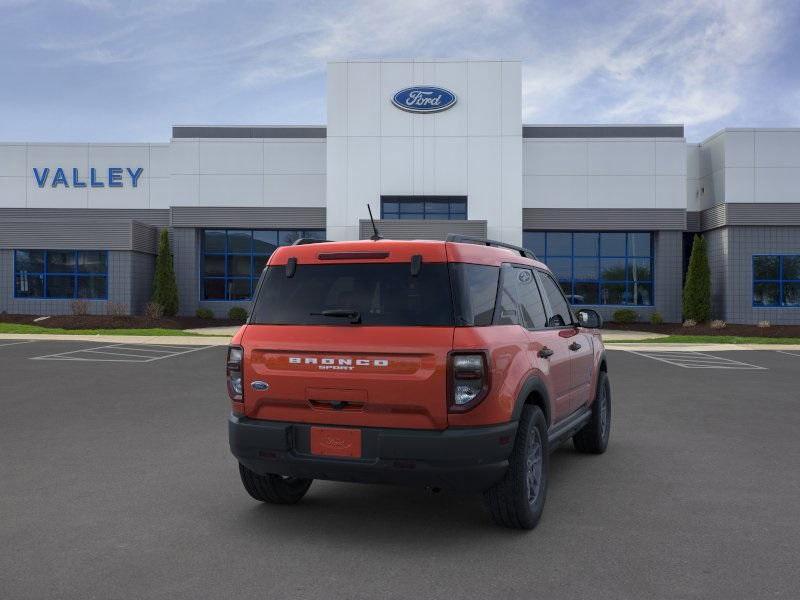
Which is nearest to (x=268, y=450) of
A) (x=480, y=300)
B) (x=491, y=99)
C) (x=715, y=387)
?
(x=480, y=300)

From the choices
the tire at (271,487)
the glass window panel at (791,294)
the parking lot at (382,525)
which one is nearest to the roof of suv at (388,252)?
the tire at (271,487)

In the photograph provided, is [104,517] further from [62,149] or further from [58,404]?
[62,149]

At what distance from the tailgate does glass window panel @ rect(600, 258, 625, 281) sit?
2861 centimetres

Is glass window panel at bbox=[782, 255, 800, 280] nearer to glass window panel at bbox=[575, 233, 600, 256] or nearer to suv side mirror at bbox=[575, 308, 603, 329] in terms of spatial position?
glass window panel at bbox=[575, 233, 600, 256]

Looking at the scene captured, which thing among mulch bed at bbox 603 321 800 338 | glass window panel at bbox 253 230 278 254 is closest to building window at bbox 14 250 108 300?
glass window panel at bbox 253 230 278 254

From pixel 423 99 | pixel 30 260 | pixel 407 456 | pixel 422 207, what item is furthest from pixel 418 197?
pixel 407 456

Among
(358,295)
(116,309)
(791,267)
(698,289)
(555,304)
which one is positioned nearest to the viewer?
(358,295)

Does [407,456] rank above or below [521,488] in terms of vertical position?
above

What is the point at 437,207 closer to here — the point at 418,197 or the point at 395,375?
the point at 418,197

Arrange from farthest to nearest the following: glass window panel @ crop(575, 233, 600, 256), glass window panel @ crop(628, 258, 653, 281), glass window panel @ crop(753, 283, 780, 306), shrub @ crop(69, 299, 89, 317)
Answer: glass window panel @ crop(575, 233, 600, 256) → glass window panel @ crop(628, 258, 653, 281) → glass window panel @ crop(753, 283, 780, 306) → shrub @ crop(69, 299, 89, 317)

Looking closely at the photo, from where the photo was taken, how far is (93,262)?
3062 cm

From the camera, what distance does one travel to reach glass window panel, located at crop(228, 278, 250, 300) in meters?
32.6

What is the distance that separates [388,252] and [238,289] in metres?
29.0

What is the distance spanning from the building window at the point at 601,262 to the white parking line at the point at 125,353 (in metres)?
17.4
